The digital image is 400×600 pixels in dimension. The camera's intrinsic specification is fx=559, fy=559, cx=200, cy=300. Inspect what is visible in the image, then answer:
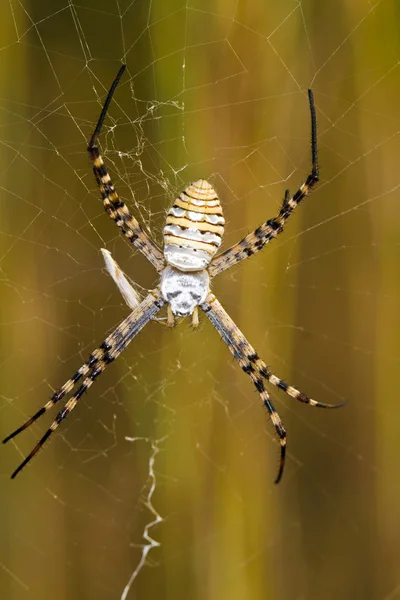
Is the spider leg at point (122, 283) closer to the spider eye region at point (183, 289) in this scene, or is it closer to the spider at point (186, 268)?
the spider at point (186, 268)

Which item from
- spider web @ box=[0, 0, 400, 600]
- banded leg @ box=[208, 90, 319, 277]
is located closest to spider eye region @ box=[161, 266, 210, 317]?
banded leg @ box=[208, 90, 319, 277]

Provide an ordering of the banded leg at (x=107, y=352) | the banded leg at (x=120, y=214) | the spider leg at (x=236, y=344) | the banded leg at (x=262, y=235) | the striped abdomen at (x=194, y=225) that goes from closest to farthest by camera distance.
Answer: the striped abdomen at (x=194, y=225)
the banded leg at (x=120, y=214)
the banded leg at (x=262, y=235)
the banded leg at (x=107, y=352)
the spider leg at (x=236, y=344)

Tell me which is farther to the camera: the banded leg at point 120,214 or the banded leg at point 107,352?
the banded leg at point 107,352

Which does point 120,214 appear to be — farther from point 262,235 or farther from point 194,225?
point 262,235

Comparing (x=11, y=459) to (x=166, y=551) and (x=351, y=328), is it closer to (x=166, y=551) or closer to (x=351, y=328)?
(x=166, y=551)

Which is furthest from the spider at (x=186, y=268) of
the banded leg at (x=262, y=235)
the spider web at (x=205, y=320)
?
the spider web at (x=205, y=320)

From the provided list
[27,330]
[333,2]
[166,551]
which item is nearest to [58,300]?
[27,330]
